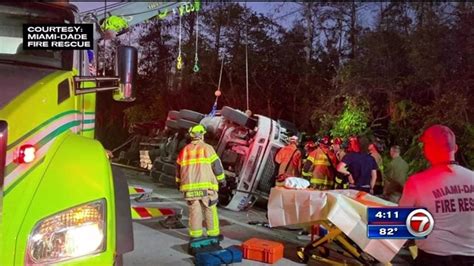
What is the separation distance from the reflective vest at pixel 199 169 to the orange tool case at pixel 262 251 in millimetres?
921

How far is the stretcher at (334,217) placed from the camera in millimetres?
4875

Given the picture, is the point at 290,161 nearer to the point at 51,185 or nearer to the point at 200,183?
the point at 200,183

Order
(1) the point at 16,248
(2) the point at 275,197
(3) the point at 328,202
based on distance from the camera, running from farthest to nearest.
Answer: (2) the point at 275,197
(3) the point at 328,202
(1) the point at 16,248

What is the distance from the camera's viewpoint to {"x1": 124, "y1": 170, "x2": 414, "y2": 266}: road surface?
5.65 metres

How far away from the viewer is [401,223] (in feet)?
9.25

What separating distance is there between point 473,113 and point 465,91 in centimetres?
46

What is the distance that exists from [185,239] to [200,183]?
954mm

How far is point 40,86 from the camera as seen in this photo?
2.71 m

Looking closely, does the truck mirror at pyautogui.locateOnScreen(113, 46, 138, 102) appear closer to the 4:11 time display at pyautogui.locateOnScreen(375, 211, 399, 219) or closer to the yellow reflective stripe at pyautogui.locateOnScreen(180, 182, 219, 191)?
the 4:11 time display at pyautogui.locateOnScreen(375, 211, 399, 219)

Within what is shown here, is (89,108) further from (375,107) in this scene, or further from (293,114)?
(293,114)

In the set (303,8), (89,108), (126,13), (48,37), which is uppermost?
(303,8)

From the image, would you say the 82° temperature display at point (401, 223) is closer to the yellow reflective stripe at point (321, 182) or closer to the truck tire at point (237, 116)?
the yellow reflective stripe at point (321, 182)

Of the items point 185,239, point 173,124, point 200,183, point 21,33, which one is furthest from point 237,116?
point 21,33

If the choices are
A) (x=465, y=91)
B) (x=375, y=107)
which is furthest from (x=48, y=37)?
(x=375, y=107)
